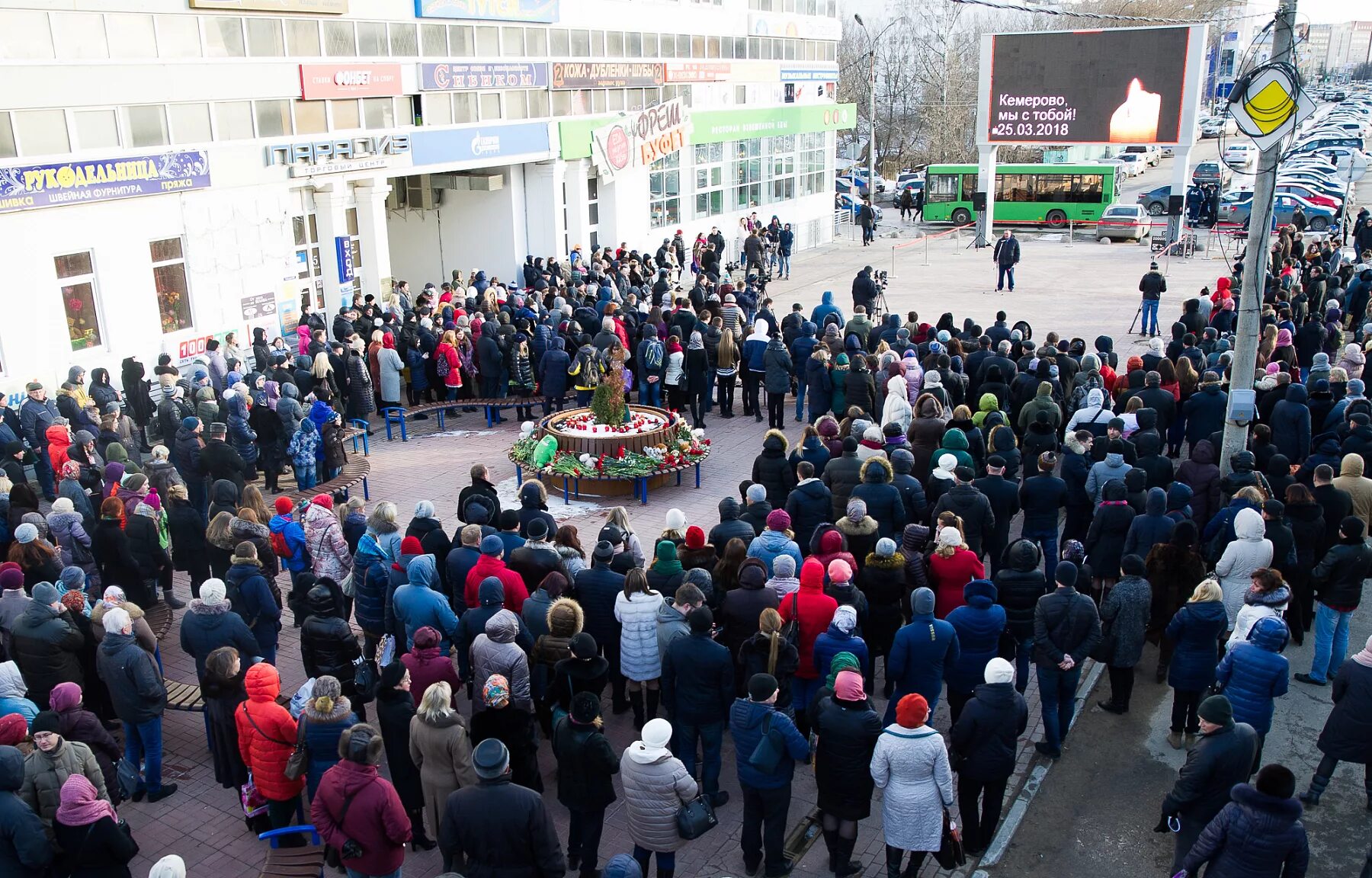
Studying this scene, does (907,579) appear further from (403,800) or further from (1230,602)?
(403,800)

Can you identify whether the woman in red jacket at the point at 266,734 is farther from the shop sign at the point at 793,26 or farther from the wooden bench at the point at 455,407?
the shop sign at the point at 793,26

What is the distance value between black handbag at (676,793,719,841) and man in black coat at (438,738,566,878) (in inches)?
28.8

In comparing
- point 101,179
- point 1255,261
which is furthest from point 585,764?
point 101,179

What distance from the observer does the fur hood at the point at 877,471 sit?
379 inches

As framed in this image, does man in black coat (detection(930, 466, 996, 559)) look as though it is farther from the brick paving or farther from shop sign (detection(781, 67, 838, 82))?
shop sign (detection(781, 67, 838, 82))

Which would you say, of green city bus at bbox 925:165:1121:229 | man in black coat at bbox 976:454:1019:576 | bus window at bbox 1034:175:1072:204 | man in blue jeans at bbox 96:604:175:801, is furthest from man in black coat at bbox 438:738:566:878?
bus window at bbox 1034:175:1072:204

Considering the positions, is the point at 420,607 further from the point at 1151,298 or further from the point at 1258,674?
the point at 1151,298

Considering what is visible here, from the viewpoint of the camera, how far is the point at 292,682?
30.0 feet

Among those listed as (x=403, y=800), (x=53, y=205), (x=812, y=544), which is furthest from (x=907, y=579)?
(x=53, y=205)

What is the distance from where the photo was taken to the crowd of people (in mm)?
5992

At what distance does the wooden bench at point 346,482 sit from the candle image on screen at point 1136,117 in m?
24.4

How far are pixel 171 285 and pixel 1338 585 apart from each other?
1625 cm

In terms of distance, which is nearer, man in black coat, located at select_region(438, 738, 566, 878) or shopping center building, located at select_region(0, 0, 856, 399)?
man in black coat, located at select_region(438, 738, 566, 878)

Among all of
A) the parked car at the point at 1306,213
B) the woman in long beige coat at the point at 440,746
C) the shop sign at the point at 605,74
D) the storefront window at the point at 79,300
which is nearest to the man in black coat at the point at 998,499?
the woman in long beige coat at the point at 440,746
